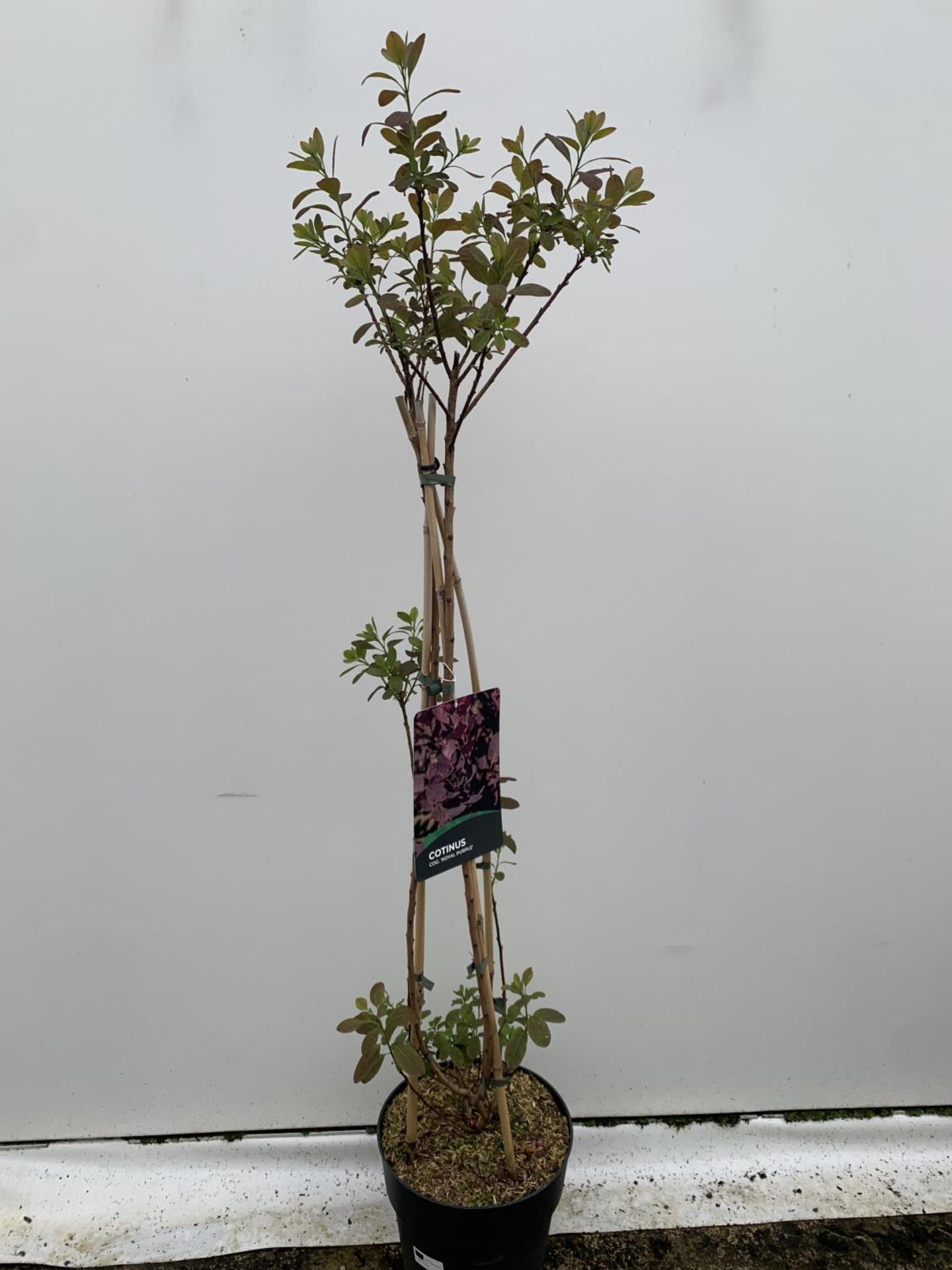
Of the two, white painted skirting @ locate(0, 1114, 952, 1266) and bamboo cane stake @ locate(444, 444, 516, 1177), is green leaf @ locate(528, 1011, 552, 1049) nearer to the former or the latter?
bamboo cane stake @ locate(444, 444, 516, 1177)

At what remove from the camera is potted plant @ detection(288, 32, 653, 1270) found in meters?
1.02

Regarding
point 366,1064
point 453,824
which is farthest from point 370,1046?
point 453,824

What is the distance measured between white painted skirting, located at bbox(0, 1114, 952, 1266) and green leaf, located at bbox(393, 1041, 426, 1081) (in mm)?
526

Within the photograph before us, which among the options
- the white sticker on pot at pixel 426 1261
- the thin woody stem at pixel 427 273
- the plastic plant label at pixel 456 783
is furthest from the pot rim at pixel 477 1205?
the thin woody stem at pixel 427 273

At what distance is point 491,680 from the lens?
1521 mm

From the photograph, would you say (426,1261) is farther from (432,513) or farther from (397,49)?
(397,49)

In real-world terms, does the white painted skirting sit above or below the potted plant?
below

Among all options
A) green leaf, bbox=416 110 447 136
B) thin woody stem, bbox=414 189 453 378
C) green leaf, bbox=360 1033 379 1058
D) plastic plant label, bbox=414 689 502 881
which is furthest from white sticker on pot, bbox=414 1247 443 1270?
green leaf, bbox=416 110 447 136

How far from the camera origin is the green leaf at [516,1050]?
126 centimetres

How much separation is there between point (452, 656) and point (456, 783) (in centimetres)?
17

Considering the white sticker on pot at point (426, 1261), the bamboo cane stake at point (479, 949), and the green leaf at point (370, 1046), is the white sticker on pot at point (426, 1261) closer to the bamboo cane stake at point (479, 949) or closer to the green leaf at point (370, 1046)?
the bamboo cane stake at point (479, 949)

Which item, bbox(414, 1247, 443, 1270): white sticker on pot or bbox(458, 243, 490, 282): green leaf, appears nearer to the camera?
bbox(458, 243, 490, 282): green leaf

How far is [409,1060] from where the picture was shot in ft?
3.92

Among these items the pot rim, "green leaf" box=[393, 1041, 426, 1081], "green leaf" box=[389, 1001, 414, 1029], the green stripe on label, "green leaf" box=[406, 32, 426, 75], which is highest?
"green leaf" box=[406, 32, 426, 75]
